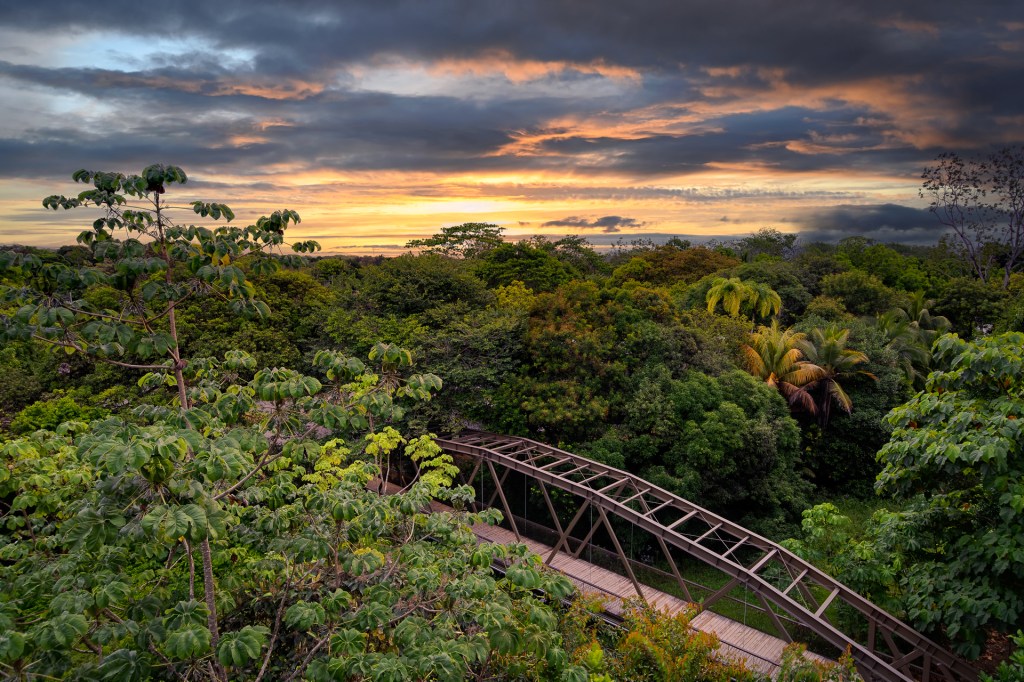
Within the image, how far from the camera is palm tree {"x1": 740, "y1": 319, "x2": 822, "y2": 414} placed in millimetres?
21016

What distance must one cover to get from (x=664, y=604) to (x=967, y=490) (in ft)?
19.9

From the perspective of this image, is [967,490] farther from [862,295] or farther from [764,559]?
[862,295]

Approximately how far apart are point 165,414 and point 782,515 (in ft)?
57.8

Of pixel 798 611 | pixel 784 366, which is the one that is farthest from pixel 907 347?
pixel 798 611

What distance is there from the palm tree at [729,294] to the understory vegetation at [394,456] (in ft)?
16.0

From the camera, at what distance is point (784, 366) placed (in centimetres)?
2150

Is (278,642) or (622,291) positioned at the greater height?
(622,291)

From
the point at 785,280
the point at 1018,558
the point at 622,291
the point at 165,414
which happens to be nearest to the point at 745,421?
the point at 622,291

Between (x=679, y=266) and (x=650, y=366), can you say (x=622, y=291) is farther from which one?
(x=679, y=266)

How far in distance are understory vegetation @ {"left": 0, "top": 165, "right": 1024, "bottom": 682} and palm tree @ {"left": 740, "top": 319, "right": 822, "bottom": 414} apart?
0.11 meters

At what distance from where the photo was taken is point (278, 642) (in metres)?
6.20

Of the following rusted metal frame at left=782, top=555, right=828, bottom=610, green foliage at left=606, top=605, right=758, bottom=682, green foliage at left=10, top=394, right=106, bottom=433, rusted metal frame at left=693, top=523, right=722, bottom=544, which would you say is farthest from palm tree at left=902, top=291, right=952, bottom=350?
green foliage at left=10, top=394, right=106, bottom=433

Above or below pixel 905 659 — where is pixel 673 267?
above

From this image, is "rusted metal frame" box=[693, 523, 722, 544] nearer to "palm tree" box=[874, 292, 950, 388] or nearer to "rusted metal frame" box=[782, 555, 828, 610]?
"rusted metal frame" box=[782, 555, 828, 610]
